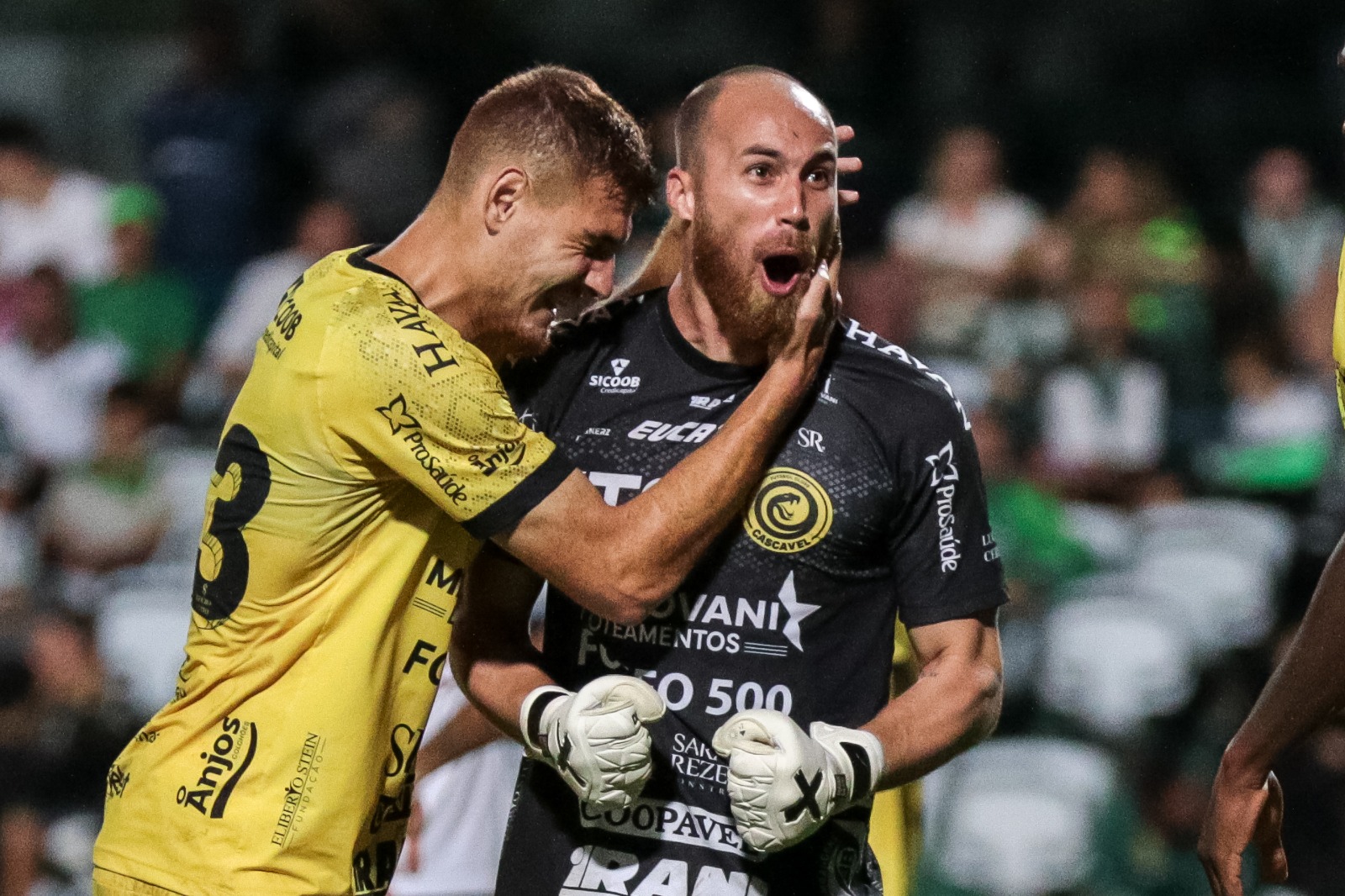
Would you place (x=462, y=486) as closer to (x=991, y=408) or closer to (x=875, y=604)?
(x=875, y=604)

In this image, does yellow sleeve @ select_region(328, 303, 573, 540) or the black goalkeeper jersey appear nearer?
yellow sleeve @ select_region(328, 303, 573, 540)

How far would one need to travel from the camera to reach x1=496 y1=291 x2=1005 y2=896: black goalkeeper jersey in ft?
9.75

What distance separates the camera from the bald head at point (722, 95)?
312 centimetres

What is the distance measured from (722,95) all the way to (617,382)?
573 millimetres

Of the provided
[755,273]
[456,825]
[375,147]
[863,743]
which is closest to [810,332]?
[755,273]

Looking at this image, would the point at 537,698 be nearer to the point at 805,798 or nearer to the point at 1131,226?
the point at 805,798

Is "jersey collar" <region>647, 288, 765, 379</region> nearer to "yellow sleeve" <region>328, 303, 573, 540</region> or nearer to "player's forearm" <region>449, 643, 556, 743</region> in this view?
"yellow sleeve" <region>328, 303, 573, 540</region>

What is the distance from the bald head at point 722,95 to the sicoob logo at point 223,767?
1322 millimetres

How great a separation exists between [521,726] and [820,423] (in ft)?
2.51

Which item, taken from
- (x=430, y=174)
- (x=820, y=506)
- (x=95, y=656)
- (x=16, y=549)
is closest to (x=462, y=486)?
(x=820, y=506)

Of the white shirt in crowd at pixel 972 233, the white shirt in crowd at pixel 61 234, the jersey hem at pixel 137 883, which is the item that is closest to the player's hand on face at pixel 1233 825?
the jersey hem at pixel 137 883

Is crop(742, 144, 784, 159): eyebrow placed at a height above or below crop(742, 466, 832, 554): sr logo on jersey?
above

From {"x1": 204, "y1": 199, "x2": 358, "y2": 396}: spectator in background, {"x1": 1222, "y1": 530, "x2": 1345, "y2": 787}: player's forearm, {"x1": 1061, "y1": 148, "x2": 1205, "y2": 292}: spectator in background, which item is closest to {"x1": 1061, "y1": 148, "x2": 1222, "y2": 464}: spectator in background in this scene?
{"x1": 1061, "y1": 148, "x2": 1205, "y2": 292}: spectator in background

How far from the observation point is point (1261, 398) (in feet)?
24.8
